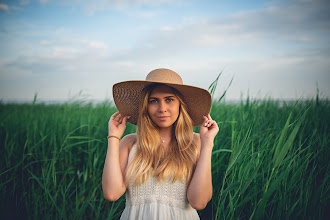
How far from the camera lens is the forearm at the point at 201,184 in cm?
125

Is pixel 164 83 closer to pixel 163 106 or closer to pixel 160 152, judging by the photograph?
pixel 163 106

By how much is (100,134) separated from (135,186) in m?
1.71

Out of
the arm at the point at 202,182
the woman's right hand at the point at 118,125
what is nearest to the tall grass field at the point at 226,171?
the arm at the point at 202,182

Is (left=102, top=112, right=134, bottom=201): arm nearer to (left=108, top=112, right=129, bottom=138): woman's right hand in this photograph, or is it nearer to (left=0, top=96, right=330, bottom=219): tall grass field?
(left=108, top=112, right=129, bottom=138): woman's right hand

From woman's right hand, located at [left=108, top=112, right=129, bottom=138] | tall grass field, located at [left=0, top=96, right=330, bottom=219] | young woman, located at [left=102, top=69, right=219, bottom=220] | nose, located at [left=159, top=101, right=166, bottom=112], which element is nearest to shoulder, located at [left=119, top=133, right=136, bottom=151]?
young woman, located at [left=102, top=69, right=219, bottom=220]

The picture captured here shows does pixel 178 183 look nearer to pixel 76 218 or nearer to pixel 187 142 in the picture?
pixel 187 142

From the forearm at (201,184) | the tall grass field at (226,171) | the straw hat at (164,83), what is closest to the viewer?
the forearm at (201,184)

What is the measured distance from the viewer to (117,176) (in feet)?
4.30

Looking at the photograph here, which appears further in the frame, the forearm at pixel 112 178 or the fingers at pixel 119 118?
the fingers at pixel 119 118

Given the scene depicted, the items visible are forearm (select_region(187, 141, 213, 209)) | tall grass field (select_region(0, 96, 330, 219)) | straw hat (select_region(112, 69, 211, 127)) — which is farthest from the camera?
tall grass field (select_region(0, 96, 330, 219))

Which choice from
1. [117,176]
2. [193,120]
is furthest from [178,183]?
[193,120]

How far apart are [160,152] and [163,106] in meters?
0.34

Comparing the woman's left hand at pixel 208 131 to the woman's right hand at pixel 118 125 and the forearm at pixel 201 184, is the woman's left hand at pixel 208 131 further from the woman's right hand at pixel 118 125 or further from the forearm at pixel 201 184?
the woman's right hand at pixel 118 125

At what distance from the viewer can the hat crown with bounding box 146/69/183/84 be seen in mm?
1329
